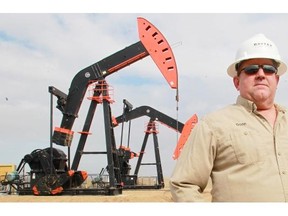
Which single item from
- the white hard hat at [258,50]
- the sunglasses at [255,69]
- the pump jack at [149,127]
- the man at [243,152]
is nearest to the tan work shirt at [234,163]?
the man at [243,152]

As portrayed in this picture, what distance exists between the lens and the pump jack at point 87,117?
13109 millimetres

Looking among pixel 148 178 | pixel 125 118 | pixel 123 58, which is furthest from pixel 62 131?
pixel 148 178

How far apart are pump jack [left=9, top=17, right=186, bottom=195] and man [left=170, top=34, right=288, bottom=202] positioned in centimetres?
1063

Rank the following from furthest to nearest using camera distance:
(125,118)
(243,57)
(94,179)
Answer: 1. (125,118)
2. (94,179)
3. (243,57)

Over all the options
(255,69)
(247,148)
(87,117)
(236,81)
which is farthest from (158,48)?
(247,148)

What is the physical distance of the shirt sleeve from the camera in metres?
2.06

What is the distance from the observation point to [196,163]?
81.4 inches

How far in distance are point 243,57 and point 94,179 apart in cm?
1489

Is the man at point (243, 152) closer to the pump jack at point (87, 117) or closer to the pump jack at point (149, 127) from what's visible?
the pump jack at point (87, 117)

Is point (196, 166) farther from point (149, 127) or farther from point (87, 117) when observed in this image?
point (149, 127)

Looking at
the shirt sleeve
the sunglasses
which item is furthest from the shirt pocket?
the sunglasses

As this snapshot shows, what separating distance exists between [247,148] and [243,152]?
0.09ft

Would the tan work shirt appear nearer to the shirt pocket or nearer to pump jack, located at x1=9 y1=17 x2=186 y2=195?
the shirt pocket
